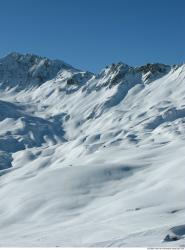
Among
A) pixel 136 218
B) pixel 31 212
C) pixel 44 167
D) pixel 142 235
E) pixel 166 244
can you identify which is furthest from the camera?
pixel 44 167

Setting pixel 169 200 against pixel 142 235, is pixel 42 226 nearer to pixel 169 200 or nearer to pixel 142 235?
pixel 169 200

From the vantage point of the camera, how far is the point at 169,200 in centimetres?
8144

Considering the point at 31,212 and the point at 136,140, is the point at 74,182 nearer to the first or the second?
the point at 31,212

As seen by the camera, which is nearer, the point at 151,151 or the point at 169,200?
the point at 169,200

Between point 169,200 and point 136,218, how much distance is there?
19.3 metres

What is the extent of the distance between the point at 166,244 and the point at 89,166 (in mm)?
83536

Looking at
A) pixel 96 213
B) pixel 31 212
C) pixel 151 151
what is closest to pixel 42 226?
pixel 96 213

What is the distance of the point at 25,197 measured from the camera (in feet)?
355

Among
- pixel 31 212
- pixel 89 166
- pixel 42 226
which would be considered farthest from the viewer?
pixel 89 166

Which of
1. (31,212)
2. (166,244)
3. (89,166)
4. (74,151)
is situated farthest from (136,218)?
(74,151)

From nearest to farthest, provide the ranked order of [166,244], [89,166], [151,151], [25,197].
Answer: [166,244], [25,197], [89,166], [151,151]

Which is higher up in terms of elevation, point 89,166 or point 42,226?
point 89,166

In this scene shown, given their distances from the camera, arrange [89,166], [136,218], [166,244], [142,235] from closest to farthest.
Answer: [166,244]
[142,235]
[136,218]
[89,166]

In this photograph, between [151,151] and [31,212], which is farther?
[151,151]
